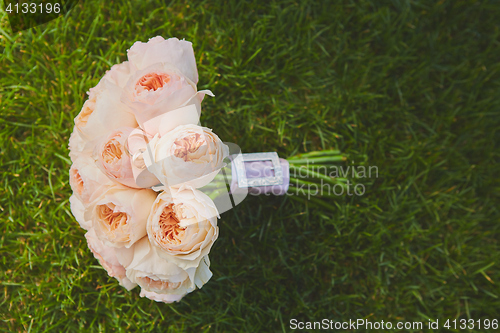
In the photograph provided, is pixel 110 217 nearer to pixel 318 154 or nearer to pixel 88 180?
pixel 88 180

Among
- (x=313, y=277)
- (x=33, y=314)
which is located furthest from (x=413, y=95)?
(x=33, y=314)

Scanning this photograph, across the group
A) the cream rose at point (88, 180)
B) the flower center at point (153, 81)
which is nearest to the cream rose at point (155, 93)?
the flower center at point (153, 81)

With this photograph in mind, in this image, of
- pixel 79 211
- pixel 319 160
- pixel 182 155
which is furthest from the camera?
pixel 319 160

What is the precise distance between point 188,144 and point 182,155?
0.9 inches

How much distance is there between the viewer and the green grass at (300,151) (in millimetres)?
1146

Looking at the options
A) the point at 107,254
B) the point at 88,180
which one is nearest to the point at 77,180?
the point at 88,180

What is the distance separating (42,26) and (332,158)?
1.15 m

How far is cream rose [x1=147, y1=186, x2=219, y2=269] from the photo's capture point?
621 mm

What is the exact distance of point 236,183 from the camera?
3.14ft

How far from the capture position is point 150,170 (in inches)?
24.5

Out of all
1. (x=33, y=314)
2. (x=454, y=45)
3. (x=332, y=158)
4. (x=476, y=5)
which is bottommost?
(x=33, y=314)

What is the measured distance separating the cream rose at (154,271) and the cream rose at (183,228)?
0.08 ft

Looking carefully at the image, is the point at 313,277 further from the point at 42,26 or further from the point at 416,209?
the point at 42,26

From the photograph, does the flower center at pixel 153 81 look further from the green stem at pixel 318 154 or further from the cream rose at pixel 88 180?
the green stem at pixel 318 154
